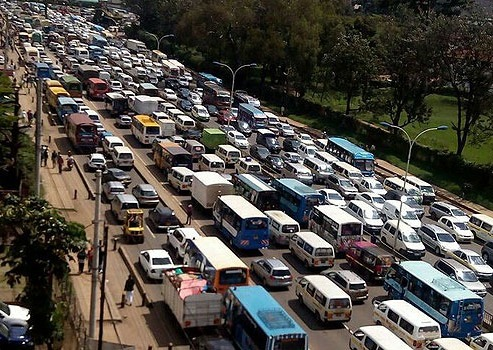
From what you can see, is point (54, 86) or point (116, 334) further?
point (54, 86)

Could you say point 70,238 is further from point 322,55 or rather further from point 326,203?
point 322,55

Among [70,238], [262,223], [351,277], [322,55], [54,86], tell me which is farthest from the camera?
[322,55]

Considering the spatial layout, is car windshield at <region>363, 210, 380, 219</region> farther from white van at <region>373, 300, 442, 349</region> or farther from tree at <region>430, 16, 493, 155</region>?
tree at <region>430, 16, 493, 155</region>

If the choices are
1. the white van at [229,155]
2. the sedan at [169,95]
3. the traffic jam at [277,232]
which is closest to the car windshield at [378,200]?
the traffic jam at [277,232]

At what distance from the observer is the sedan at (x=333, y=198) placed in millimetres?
41250

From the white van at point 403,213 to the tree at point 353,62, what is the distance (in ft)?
94.0

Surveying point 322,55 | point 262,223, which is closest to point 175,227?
point 262,223

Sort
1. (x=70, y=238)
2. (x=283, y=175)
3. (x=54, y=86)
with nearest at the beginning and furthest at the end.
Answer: (x=70, y=238), (x=283, y=175), (x=54, y=86)

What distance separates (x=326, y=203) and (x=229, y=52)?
2057 inches

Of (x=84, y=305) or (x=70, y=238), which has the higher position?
(x=70, y=238)

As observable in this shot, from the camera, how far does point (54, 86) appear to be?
62938 mm

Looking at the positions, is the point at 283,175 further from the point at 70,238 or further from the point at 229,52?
the point at 229,52

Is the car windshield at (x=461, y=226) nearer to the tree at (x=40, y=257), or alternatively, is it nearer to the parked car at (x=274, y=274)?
the parked car at (x=274, y=274)

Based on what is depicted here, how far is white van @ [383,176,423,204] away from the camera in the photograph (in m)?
46.2
